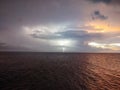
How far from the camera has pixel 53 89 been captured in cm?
3059

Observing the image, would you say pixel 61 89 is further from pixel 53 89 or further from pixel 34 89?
pixel 34 89

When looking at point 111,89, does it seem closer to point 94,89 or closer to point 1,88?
point 94,89

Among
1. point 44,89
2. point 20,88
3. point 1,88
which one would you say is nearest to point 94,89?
point 44,89

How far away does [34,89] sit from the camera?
1212 inches

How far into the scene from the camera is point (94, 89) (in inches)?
1244

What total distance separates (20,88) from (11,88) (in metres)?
2.11

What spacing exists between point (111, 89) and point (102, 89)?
7.53 ft

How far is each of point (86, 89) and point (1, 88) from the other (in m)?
20.5

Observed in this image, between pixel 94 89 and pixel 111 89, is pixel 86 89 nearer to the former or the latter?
pixel 94 89

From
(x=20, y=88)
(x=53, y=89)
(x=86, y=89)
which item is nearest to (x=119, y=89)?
(x=86, y=89)

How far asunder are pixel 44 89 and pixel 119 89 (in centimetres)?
1849

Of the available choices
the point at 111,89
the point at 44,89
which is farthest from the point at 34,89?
the point at 111,89

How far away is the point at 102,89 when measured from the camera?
31734mm

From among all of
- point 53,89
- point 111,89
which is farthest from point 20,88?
point 111,89
